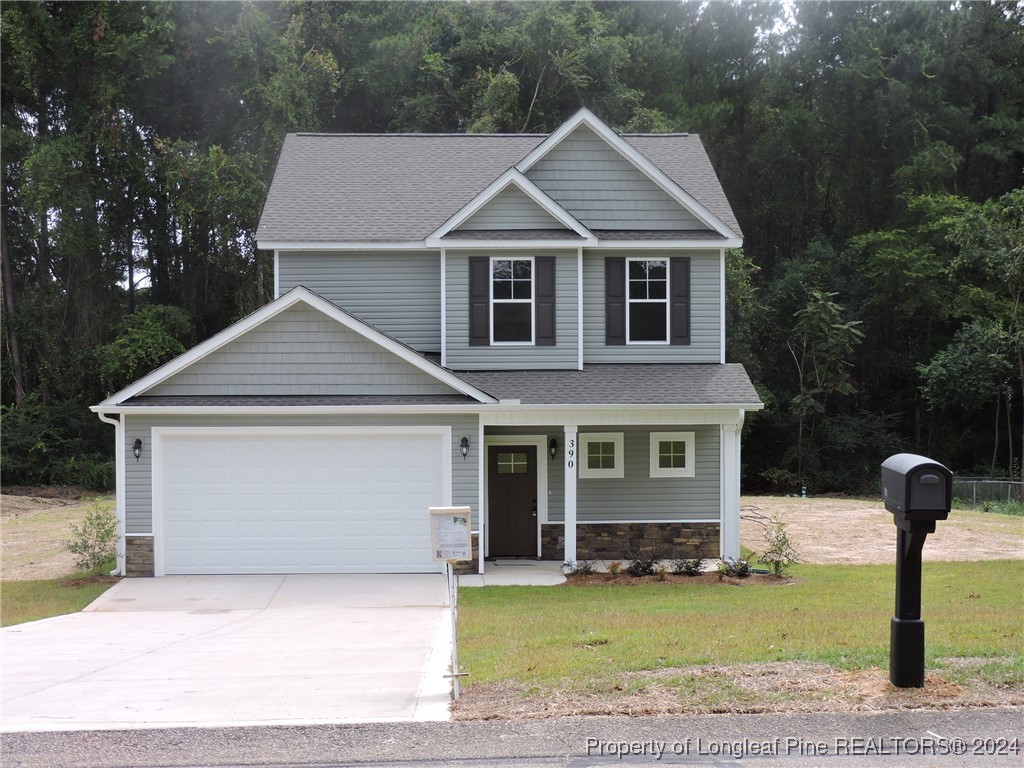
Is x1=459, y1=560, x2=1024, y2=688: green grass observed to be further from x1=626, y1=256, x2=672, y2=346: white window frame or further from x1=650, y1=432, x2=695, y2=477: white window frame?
x1=626, y1=256, x2=672, y2=346: white window frame

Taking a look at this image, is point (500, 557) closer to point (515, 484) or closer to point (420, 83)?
point (515, 484)

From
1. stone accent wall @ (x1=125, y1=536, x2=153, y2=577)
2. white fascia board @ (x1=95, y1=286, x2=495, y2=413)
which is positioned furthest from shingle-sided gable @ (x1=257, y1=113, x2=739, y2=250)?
stone accent wall @ (x1=125, y1=536, x2=153, y2=577)

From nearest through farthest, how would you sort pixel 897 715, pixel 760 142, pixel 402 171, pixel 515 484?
pixel 897 715, pixel 515 484, pixel 402 171, pixel 760 142

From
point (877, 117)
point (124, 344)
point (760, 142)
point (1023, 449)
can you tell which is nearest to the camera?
point (124, 344)

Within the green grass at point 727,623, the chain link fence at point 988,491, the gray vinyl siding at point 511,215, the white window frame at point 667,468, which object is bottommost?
the chain link fence at point 988,491

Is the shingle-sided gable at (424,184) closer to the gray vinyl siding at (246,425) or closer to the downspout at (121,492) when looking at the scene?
the gray vinyl siding at (246,425)

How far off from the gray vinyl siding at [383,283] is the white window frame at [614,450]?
124 inches

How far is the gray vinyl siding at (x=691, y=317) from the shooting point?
61.5ft

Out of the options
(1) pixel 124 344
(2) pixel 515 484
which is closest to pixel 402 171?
(2) pixel 515 484

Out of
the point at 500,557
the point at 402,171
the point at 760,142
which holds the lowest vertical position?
the point at 500,557

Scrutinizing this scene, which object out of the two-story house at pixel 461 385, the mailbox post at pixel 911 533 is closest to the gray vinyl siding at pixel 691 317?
the two-story house at pixel 461 385

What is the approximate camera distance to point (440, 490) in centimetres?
1644

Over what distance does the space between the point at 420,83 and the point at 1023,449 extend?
79.0 ft

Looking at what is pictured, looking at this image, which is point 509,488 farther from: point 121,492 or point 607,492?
point 121,492
